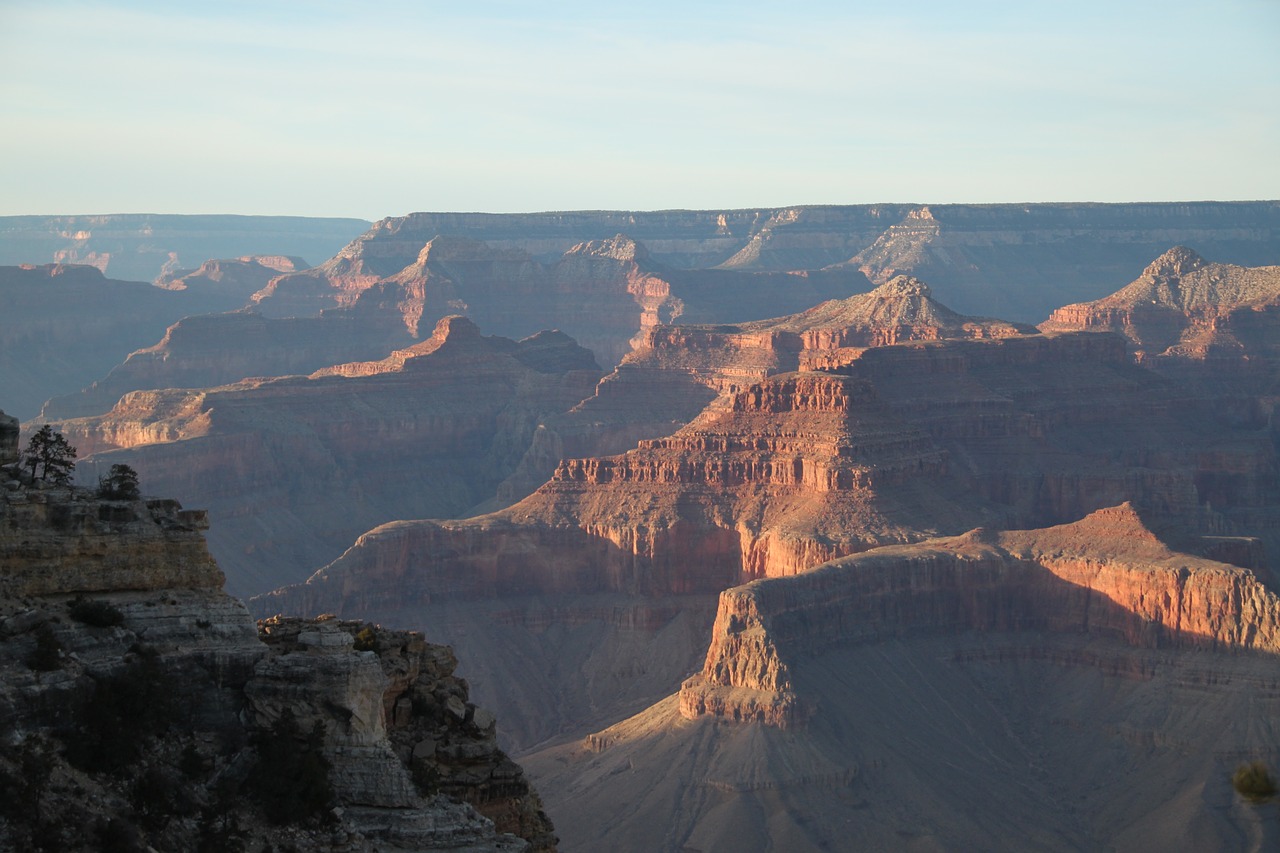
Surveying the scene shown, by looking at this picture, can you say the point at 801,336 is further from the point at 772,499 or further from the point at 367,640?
the point at 367,640

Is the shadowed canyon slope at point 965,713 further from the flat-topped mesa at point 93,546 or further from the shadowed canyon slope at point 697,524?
the flat-topped mesa at point 93,546

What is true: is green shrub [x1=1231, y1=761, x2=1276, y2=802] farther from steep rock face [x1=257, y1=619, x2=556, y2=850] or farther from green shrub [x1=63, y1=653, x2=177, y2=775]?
green shrub [x1=63, y1=653, x2=177, y2=775]

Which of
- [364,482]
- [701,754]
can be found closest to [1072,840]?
[701,754]

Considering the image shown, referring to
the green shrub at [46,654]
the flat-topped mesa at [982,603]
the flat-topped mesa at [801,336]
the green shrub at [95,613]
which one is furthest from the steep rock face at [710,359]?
the green shrub at [46,654]

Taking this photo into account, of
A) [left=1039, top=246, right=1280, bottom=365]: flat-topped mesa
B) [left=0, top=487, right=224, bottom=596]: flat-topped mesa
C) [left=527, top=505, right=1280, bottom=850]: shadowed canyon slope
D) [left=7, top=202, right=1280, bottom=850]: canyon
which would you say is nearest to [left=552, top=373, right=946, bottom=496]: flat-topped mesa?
[left=7, top=202, right=1280, bottom=850]: canyon

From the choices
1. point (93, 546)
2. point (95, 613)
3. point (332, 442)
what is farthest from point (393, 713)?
point (332, 442)

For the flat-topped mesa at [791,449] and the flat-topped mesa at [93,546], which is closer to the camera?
the flat-topped mesa at [93,546]

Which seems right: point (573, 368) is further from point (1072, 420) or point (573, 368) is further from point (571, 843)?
point (571, 843)
